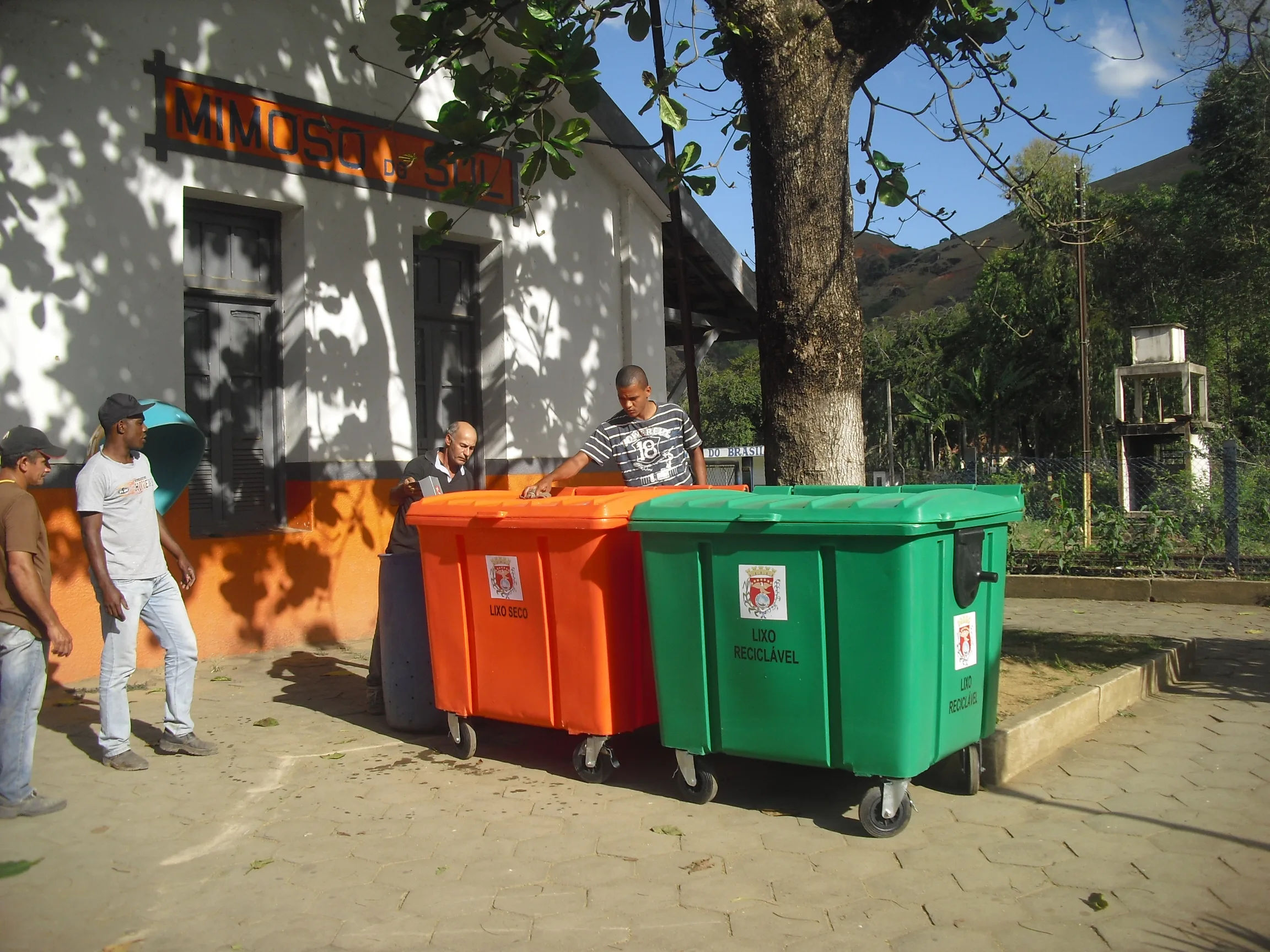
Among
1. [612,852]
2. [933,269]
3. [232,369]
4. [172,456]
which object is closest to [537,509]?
[612,852]

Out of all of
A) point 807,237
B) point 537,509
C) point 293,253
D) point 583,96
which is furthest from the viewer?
point 293,253

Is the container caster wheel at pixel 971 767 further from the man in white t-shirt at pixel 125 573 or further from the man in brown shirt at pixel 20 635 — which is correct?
the man in brown shirt at pixel 20 635

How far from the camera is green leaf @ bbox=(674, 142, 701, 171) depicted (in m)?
6.63

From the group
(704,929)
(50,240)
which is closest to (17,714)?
(704,929)

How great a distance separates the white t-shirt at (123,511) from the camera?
507cm

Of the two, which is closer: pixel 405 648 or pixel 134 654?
pixel 134 654

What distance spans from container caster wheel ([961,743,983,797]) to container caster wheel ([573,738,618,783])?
1.56 m

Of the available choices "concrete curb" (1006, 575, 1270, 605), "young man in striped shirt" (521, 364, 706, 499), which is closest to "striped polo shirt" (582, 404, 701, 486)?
"young man in striped shirt" (521, 364, 706, 499)

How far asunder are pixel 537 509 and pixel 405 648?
147 centimetres

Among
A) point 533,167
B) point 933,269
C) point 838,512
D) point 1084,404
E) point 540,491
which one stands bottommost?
point 838,512

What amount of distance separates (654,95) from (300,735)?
13.6 feet

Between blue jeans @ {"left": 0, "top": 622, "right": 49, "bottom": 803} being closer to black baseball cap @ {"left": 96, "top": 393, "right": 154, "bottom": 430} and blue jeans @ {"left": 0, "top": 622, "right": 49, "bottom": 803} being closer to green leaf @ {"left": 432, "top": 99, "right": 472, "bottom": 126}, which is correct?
black baseball cap @ {"left": 96, "top": 393, "right": 154, "bottom": 430}

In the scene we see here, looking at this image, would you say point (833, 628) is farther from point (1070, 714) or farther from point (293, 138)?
point (293, 138)

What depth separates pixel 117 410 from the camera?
5188mm
